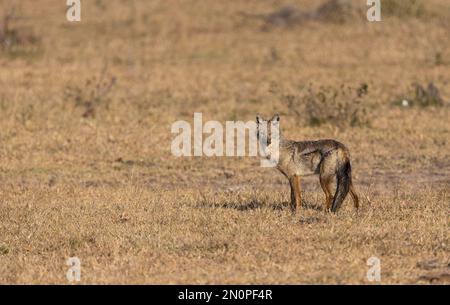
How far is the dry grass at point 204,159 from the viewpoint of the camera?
7.63m

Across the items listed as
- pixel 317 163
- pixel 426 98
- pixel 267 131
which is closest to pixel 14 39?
pixel 426 98

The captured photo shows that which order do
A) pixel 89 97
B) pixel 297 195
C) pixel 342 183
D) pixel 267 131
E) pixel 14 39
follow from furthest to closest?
1. pixel 14 39
2. pixel 89 97
3. pixel 267 131
4. pixel 297 195
5. pixel 342 183

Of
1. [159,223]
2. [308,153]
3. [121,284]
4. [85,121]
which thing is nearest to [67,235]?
[159,223]

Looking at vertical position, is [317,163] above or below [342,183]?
above

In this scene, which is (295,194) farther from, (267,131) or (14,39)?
(14,39)

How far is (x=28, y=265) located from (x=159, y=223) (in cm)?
174

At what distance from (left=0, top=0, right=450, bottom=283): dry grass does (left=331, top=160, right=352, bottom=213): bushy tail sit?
0.42 ft

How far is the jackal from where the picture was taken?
8.99m

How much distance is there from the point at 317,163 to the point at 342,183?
0.37 meters

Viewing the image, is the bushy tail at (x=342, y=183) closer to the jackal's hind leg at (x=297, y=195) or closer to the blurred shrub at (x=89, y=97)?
the jackal's hind leg at (x=297, y=195)

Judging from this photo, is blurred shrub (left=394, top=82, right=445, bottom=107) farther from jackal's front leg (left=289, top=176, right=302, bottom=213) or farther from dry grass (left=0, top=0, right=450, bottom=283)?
jackal's front leg (left=289, top=176, right=302, bottom=213)

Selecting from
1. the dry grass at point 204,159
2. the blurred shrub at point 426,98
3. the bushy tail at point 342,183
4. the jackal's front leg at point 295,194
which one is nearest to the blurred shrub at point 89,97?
the dry grass at point 204,159

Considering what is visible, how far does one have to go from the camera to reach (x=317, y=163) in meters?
9.18

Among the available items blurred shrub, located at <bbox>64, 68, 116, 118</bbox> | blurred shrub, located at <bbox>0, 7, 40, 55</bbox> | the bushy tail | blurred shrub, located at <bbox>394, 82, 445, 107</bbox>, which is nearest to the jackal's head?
the bushy tail
